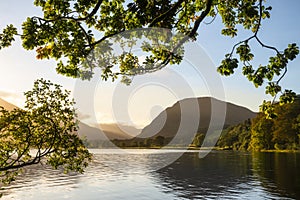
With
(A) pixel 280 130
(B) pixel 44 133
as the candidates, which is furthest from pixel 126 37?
(A) pixel 280 130

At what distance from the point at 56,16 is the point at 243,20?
7.73 meters

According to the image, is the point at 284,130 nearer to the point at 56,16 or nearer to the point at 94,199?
the point at 94,199

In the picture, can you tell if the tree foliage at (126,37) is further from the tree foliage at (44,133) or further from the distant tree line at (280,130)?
the distant tree line at (280,130)

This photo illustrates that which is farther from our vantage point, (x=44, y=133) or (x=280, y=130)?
(x=280, y=130)

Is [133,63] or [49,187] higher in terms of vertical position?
[133,63]

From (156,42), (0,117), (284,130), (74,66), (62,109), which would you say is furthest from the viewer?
(284,130)

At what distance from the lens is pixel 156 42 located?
13.3m

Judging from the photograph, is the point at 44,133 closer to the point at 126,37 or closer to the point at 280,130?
the point at 126,37

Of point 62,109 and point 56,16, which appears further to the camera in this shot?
point 62,109

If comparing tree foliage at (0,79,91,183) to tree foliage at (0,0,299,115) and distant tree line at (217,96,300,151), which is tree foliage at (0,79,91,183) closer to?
tree foliage at (0,0,299,115)

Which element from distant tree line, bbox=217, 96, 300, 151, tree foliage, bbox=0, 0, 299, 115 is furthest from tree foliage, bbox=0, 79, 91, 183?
distant tree line, bbox=217, 96, 300, 151

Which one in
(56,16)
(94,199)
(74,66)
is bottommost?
(94,199)

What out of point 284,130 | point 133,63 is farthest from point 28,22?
point 284,130

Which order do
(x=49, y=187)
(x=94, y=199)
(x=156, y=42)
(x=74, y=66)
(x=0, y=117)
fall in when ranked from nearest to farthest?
(x=74, y=66) < (x=156, y=42) < (x=0, y=117) < (x=94, y=199) < (x=49, y=187)
